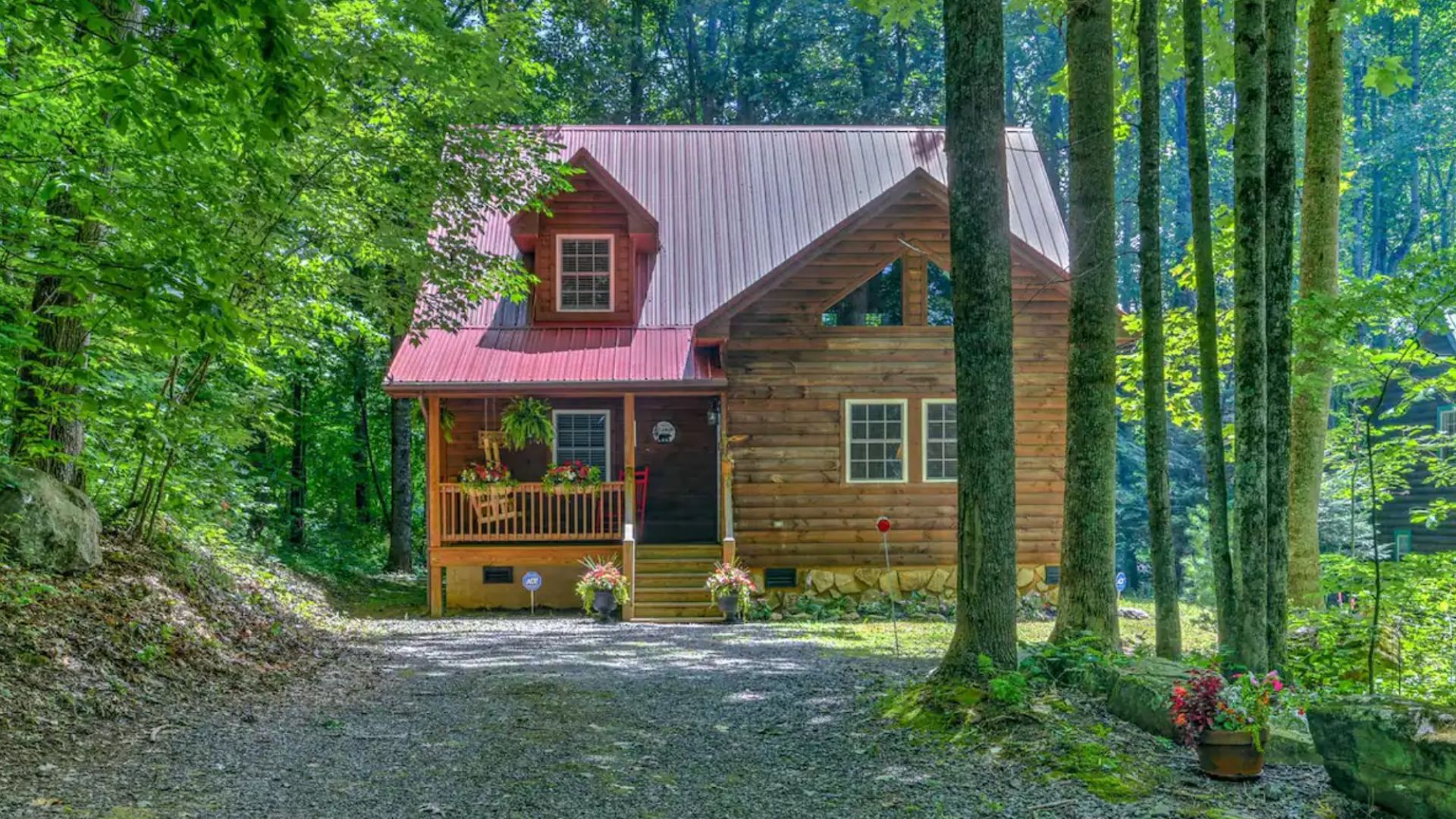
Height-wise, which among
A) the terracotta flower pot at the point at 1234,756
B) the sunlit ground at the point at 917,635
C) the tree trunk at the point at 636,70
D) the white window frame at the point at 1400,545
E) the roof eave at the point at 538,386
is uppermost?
the tree trunk at the point at 636,70

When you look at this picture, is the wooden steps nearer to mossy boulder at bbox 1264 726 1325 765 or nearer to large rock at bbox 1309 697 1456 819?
mossy boulder at bbox 1264 726 1325 765

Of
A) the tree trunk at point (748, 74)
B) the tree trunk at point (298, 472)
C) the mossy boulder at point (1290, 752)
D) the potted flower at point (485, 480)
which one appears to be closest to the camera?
the mossy boulder at point (1290, 752)

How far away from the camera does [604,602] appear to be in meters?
13.5

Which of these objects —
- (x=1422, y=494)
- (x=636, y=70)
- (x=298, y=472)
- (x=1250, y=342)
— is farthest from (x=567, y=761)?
(x=636, y=70)

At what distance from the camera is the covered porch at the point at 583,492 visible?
14922 millimetres

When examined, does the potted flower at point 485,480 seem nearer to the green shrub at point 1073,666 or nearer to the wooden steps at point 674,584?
the wooden steps at point 674,584

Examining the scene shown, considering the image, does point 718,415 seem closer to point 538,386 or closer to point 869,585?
point 538,386

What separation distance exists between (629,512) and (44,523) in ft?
25.8

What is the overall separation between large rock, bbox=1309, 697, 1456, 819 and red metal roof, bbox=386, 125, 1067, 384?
1055 cm

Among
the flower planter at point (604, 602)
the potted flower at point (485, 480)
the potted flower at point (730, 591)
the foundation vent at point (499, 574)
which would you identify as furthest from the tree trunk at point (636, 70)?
the flower planter at point (604, 602)

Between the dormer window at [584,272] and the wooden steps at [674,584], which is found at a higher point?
the dormer window at [584,272]

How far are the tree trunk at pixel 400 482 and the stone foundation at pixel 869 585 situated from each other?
7.46 m

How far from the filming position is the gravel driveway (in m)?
4.87

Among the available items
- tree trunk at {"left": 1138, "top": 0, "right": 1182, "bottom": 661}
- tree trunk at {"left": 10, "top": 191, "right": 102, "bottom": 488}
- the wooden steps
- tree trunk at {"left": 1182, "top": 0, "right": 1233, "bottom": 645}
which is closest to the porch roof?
the wooden steps
